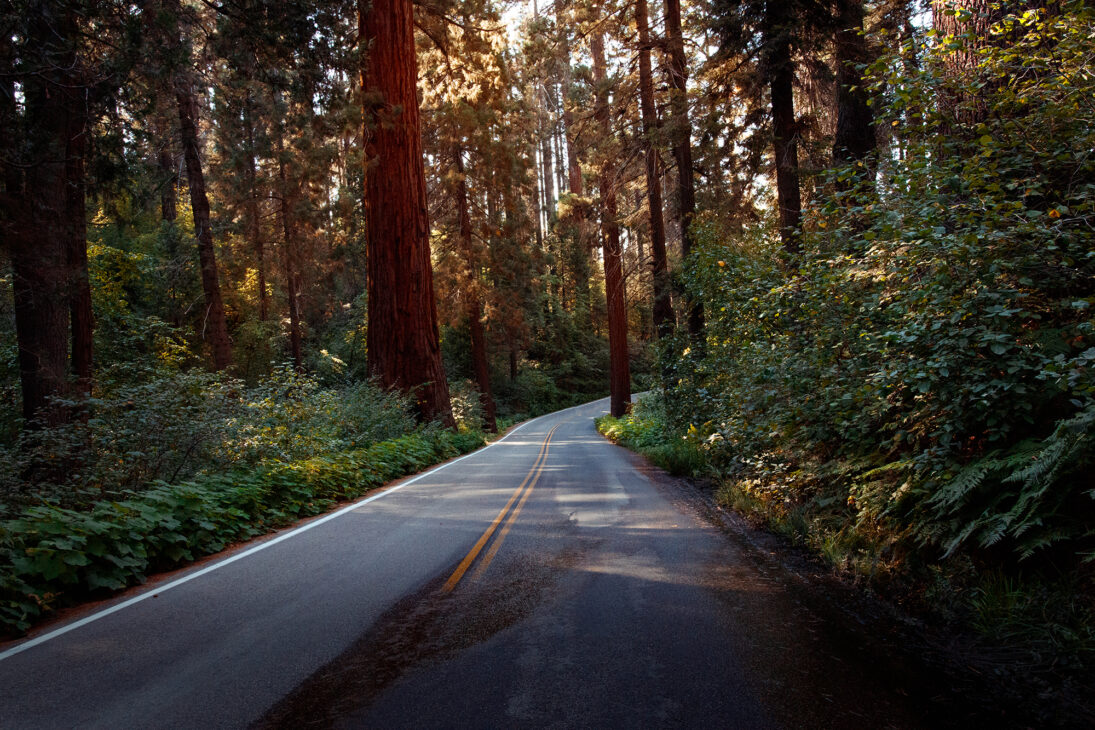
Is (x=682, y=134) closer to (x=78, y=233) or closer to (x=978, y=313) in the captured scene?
(x=978, y=313)

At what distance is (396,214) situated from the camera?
1756 cm

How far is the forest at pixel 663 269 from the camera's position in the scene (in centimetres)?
459

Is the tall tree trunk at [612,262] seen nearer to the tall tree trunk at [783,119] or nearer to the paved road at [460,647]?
the tall tree trunk at [783,119]

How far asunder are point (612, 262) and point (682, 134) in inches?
388

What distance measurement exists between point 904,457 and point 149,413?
8.81 metres

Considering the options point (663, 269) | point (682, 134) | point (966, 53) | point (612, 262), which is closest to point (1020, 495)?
point (966, 53)

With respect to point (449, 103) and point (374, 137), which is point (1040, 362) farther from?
point (449, 103)

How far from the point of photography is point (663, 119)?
18.1 metres

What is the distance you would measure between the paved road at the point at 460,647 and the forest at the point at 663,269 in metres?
1.01

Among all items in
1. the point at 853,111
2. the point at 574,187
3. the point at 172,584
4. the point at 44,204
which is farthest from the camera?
the point at 574,187

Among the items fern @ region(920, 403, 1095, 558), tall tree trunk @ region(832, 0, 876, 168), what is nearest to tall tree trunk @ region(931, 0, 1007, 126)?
fern @ region(920, 403, 1095, 558)

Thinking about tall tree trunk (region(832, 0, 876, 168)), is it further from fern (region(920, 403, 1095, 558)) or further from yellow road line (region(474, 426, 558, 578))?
fern (region(920, 403, 1095, 558))

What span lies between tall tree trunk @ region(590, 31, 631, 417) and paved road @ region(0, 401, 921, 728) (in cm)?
1683

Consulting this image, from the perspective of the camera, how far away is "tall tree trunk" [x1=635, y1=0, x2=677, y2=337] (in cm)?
1970
